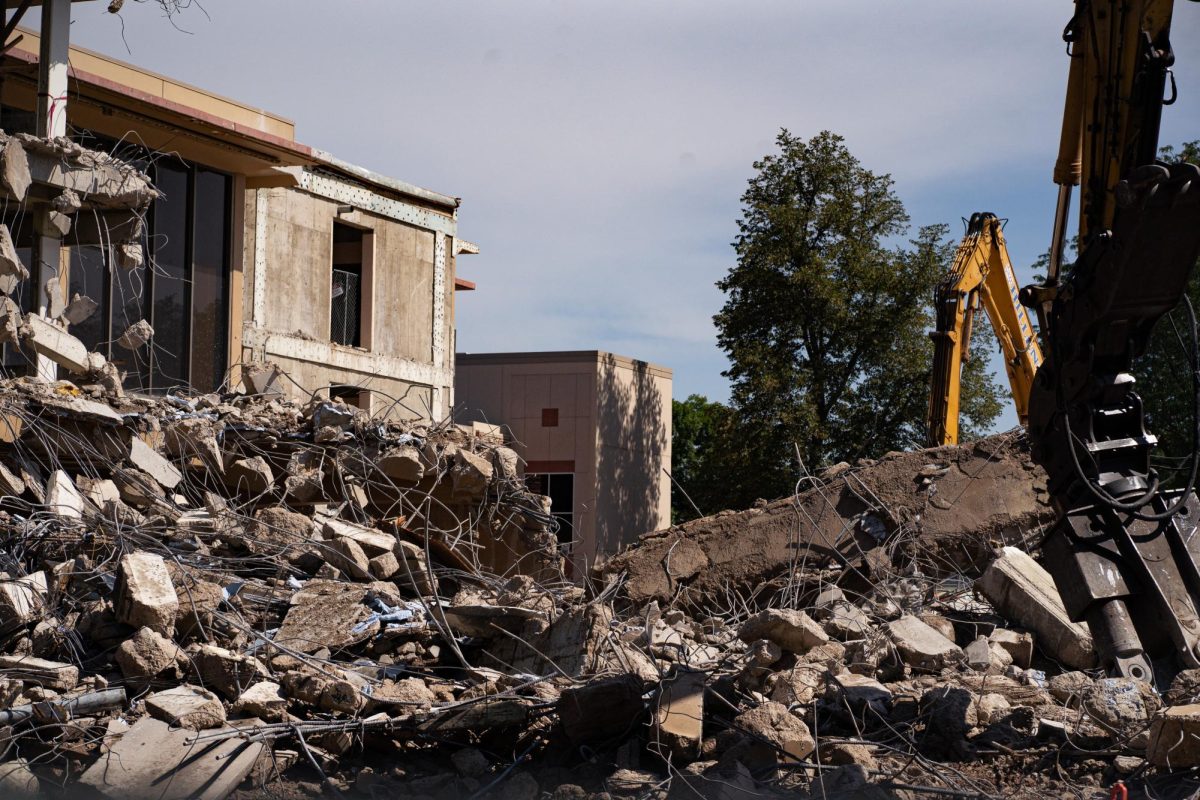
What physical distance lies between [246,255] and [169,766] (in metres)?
11.4

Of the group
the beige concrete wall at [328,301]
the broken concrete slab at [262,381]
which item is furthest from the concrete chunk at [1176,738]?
the beige concrete wall at [328,301]

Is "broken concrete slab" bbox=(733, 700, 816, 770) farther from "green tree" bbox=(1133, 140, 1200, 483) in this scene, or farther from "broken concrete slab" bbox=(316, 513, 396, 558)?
"green tree" bbox=(1133, 140, 1200, 483)

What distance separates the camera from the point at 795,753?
5.49m

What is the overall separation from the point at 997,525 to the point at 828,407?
1397 centimetres

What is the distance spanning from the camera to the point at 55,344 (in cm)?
924

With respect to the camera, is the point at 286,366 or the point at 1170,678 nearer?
the point at 1170,678

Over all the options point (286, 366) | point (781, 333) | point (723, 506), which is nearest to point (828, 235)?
point (781, 333)

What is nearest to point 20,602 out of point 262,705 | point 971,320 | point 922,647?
point 262,705

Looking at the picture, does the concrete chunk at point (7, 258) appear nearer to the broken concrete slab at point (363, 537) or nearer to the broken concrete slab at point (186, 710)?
the broken concrete slab at point (363, 537)

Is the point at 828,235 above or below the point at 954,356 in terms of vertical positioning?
above

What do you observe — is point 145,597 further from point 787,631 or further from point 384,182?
point 384,182

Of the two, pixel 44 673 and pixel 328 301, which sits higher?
pixel 328 301

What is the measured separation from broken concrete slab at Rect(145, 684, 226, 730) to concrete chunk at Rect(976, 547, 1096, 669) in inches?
183

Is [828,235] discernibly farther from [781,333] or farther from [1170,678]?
[1170,678]
